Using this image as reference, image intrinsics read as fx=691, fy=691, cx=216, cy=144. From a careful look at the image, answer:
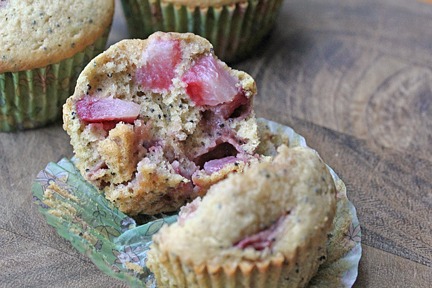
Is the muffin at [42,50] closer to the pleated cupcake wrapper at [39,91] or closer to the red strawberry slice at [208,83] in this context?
the pleated cupcake wrapper at [39,91]

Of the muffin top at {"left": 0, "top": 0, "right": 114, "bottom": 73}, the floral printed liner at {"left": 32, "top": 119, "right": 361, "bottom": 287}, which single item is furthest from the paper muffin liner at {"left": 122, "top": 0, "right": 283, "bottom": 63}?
the floral printed liner at {"left": 32, "top": 119, "right": 361, "bottom": 287}

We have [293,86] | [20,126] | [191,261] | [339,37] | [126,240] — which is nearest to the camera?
[191,261]

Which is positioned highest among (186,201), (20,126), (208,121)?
(208,121)

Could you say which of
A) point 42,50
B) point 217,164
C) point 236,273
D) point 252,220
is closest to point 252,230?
point 252,220

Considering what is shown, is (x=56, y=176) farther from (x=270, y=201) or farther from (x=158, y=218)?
(x=270, y=201)

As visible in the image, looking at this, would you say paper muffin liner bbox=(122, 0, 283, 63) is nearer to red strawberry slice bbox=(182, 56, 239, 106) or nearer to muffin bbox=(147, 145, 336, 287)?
red strawberry slice bbox=(182, 56, 239, 106)

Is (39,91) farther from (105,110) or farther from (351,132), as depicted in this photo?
(351,132)

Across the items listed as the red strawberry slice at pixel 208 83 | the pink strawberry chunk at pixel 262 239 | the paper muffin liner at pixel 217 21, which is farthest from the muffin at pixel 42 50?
the pink strawberry chunk at pixel 262 239

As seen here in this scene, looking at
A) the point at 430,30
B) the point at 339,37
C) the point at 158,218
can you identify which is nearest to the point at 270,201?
the point at 158,218
